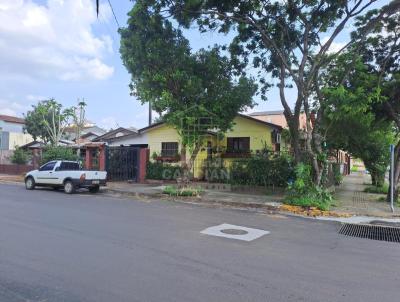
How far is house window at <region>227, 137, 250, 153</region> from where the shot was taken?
21.4m

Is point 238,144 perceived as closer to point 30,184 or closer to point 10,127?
point 30,184

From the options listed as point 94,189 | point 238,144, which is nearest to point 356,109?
point 238,144

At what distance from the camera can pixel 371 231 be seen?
950 centimetres

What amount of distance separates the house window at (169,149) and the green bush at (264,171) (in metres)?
6.42

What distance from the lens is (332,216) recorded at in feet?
38.1

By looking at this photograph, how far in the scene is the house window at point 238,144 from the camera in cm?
2144

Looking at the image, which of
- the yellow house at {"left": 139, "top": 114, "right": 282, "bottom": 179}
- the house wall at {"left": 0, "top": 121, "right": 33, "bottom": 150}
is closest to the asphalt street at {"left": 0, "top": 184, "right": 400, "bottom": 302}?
the yellow house at {"left": 139, "top": 114, "right": 282, "bottom": 179}

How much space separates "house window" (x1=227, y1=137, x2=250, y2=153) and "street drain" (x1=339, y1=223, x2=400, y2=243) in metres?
11.4

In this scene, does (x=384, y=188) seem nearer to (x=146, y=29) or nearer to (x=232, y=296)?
(x=146, y=29)

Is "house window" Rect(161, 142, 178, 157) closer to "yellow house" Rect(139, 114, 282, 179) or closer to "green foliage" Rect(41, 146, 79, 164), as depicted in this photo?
"yellow house" Rect(139, 114, 282, 179)

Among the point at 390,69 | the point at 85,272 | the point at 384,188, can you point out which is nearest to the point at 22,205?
the point at 85,272

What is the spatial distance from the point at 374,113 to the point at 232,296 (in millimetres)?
13344

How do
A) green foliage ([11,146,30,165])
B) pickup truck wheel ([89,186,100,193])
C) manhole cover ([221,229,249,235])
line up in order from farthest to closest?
green foliage ([11,146,30,165]) → pickup truck wheel ([89,186,100,193]) → manhole cover ([221,229,249,235])

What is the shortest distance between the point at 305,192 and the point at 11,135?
44363mm
